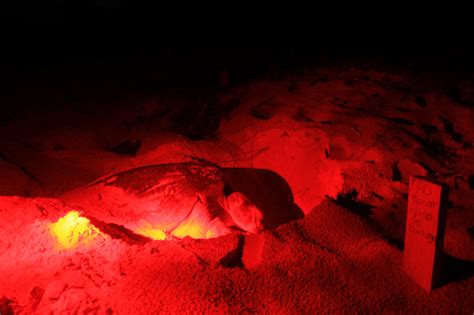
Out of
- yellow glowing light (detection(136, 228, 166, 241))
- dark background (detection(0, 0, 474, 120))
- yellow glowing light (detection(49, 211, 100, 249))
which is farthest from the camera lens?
dark background (detection(0, 0, 474, 120))

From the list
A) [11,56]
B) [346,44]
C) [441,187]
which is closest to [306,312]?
[441,187]

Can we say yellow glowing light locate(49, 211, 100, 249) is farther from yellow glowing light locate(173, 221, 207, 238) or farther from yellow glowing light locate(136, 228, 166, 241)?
yellow glowing light locate(173, 221, 207, 238)

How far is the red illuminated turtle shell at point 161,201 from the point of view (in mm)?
3135

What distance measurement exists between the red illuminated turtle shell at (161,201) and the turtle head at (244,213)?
0.26ft

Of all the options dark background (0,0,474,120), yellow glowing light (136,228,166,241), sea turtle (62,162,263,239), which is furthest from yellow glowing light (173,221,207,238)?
dark background (0,0,474,120)

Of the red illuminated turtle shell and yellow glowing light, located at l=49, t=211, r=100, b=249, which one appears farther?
the red illuminated turtle shell

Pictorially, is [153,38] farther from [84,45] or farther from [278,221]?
[278,221]

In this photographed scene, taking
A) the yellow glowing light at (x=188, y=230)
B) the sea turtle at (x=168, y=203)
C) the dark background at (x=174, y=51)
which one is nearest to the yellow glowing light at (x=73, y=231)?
the sea turtle at (x=168, y=203)

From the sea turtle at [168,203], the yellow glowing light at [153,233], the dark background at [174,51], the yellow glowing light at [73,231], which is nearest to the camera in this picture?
the yellow glowing light at [73,231]

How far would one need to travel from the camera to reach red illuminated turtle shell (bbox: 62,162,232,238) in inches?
123

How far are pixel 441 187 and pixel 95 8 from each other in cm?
1263

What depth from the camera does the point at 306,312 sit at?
1.71m

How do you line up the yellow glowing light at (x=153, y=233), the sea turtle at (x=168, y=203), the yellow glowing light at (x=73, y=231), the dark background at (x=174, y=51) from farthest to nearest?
the dark background at (x=174, y=51) < the sea turtle at (x=168, y=203) < the yellow glowing light at (x=153, y=233) < the yellow glowing light at (x=73, y=231)

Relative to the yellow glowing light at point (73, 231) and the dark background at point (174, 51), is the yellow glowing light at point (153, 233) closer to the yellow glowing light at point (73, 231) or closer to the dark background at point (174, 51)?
the yellow glowing light at point (73, 231)
